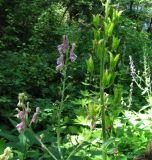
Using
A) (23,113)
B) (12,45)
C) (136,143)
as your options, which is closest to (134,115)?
(136,143)

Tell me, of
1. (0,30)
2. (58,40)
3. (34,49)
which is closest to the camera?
(34,49)

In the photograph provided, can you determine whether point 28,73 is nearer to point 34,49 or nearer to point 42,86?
point 42,86

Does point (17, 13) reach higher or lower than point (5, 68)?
higher

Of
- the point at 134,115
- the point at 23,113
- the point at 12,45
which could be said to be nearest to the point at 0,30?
the point at 12,45

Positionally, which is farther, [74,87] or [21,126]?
[74,87]

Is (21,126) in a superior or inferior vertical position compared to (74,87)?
superior

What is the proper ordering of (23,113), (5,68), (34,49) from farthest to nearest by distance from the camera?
(34,49)
(5,68)
(23,113)

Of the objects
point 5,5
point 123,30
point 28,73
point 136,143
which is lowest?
point 136,143

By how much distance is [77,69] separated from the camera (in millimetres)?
6348

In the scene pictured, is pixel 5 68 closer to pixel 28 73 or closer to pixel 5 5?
pixel 28 73

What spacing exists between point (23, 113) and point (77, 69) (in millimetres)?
4496

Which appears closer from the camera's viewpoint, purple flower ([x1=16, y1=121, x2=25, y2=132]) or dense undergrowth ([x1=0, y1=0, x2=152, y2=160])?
purple flower ([x1=16, y1=121, x2=25, y2=132])

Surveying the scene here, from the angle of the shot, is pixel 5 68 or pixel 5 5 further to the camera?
pixel 5 5

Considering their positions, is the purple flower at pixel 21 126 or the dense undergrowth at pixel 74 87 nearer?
the purple flower at pixel 21 126
